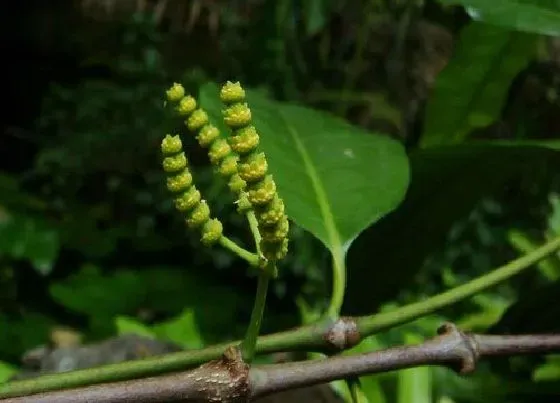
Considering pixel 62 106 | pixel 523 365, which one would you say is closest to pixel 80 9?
pixel 62 106

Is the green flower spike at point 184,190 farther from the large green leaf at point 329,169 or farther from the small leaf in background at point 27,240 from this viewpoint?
the small leaf in background at point 27,240

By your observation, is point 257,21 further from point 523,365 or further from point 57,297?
point 523,365

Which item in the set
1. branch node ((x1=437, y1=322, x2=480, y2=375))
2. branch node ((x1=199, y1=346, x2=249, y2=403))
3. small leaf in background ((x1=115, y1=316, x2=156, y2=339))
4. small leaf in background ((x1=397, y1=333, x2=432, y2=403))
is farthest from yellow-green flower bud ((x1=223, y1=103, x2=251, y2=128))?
small leaf in background ((x1=115, y1=316, x2=156, y2=339))

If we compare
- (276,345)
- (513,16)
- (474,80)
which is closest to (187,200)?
(276,345)

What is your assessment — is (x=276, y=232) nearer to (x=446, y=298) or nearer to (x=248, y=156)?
(x=248, y=156)

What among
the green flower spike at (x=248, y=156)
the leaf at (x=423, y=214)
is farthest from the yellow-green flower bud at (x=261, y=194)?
the leaf at (x=423, y=214)
